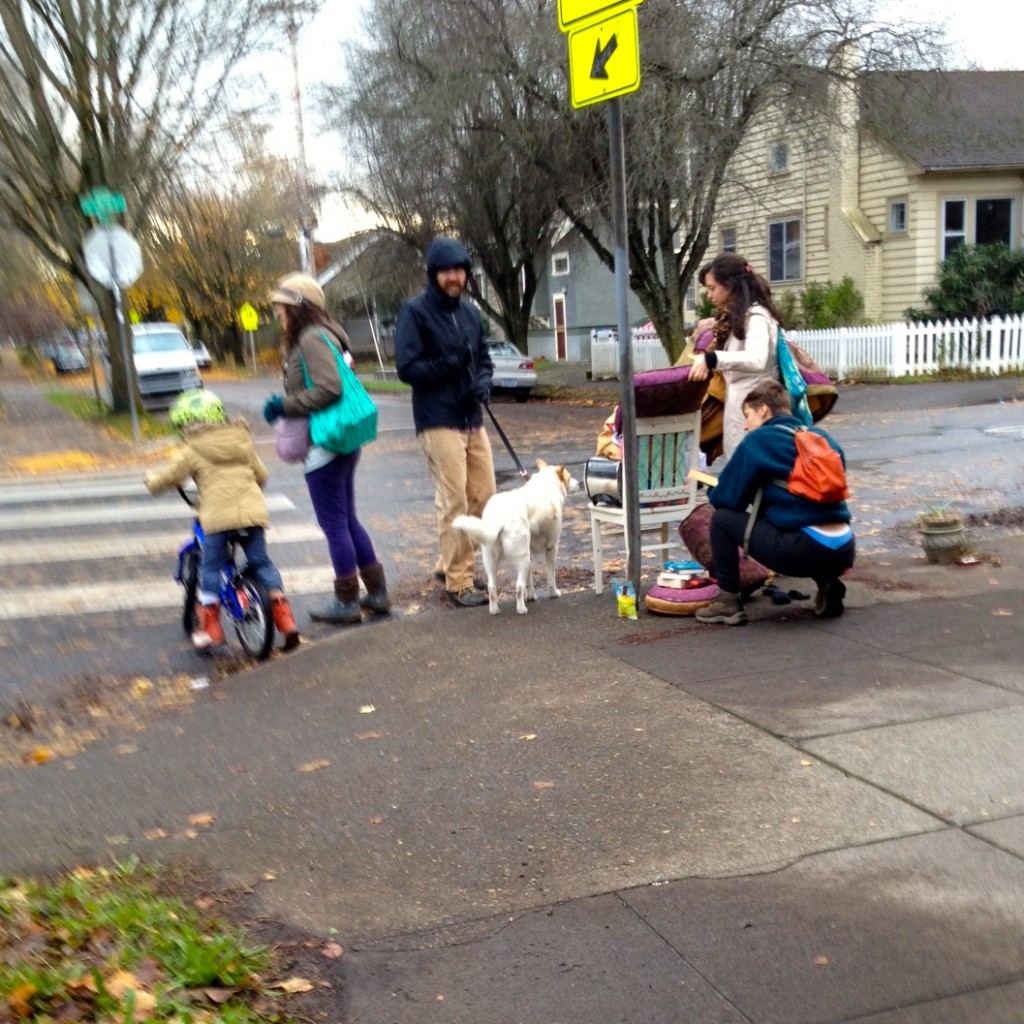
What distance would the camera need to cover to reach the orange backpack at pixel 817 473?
19.5 ft

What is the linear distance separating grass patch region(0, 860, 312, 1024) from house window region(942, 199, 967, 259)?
28.5m

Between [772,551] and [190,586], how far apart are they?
3.60 meters

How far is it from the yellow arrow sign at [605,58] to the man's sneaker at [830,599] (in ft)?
9.21

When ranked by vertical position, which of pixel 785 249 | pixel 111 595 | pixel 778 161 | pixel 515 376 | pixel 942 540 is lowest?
pixel 111 595

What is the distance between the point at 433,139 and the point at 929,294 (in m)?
12.4

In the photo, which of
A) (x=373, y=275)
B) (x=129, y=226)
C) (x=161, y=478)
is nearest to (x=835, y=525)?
(x=161, y=478)

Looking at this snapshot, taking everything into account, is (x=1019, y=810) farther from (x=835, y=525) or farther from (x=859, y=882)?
(x=835, y=525)

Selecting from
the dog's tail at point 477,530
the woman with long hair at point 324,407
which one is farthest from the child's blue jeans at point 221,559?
the dog's tail at point 477,530

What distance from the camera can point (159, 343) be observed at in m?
30.6

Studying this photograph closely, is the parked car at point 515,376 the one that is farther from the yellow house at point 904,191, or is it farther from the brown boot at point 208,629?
the brown boot at point 208,629

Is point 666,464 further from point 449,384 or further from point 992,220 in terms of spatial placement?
point 992,220

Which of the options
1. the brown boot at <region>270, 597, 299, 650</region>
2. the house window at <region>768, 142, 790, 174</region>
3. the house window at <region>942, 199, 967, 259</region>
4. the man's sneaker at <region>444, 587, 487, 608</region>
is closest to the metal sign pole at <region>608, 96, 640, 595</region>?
the man's sneaker at <region>444, 587, 487, 608</region>

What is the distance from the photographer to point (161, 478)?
6773 mm

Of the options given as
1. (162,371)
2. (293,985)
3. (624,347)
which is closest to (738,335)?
(624,347)
